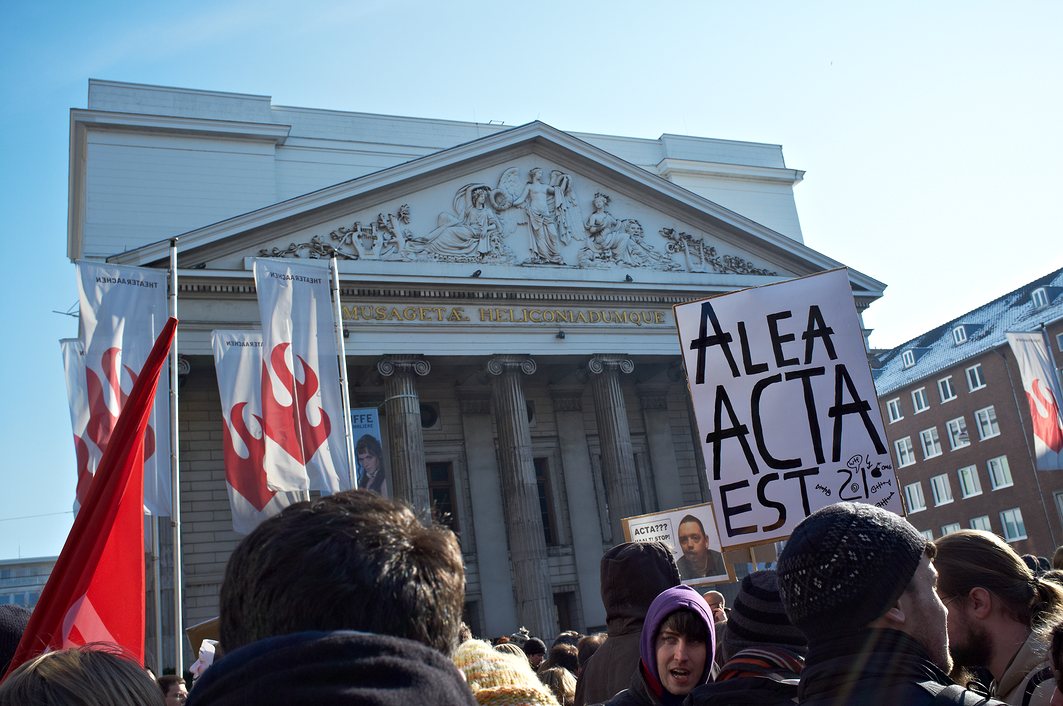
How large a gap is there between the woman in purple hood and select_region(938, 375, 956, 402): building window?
180ft

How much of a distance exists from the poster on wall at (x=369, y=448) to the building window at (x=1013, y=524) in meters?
36.7

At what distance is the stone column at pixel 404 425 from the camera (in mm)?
26641

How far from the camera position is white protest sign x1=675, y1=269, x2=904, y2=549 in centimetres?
717

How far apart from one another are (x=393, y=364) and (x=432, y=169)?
18.7 feet

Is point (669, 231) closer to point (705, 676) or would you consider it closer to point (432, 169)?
point (432, 169)

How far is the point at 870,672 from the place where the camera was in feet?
8.63

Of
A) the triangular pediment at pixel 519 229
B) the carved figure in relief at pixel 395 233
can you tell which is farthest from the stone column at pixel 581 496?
→ the carved figure in relief at pixel 395 233

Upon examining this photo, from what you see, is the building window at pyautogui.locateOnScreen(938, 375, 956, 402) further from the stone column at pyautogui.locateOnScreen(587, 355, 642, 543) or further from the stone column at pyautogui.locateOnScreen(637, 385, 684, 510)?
the stone column at pyautogui.locateOnScreen(587, 355, 642, 543)

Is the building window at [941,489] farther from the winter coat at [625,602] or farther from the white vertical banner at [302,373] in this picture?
the winter coat at [625,602]

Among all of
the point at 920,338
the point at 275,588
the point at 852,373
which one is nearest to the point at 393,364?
the point at 852,373

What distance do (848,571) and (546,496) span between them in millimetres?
30224

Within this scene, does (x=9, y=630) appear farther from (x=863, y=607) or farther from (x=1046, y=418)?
(x=1046, y=418)

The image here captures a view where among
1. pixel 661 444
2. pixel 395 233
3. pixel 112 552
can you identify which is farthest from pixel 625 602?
Answer: pixel 661 444

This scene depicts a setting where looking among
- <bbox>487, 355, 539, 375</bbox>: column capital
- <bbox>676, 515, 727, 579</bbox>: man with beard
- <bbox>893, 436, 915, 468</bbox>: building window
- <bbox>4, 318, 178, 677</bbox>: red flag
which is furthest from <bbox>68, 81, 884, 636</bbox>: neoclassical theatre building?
<bbox>893, 436, 915, 468</bbox>: building window
